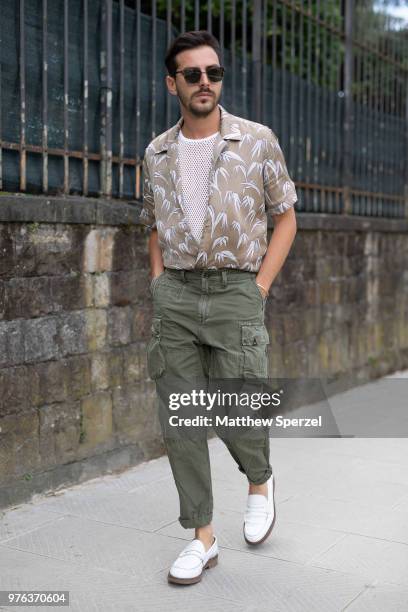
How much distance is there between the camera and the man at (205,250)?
3.56 meters

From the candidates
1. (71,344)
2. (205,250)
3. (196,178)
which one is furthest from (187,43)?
(71,344)

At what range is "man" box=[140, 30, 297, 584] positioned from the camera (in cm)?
356

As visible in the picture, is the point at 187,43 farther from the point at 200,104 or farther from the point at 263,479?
the point at 263,479

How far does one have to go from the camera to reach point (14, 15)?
189 inches

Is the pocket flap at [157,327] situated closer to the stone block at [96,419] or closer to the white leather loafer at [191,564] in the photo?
the white leather loafer at [191,564]

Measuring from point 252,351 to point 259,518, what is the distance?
0.78m

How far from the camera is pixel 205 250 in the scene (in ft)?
11.6

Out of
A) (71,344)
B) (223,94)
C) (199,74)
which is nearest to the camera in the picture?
(199,74)

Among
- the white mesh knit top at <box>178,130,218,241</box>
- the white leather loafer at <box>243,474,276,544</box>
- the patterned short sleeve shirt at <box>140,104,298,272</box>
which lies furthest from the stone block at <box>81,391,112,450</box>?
the white mesh knit top at <box>178,130,218,241</box>

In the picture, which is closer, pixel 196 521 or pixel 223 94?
pixel 196 521

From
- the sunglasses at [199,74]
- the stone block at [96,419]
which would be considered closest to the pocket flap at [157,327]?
the sunglasses at [199,74]

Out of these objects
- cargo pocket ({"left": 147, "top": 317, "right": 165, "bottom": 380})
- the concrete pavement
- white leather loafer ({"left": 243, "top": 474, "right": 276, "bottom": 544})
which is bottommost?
the concrete pavement

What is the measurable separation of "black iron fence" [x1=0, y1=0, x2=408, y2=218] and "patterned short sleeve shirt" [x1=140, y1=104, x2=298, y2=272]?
1413 millimetres

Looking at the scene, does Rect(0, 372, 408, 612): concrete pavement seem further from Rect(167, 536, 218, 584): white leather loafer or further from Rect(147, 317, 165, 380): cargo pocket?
Rect(147, 317, 165, 380): cargo pocket
